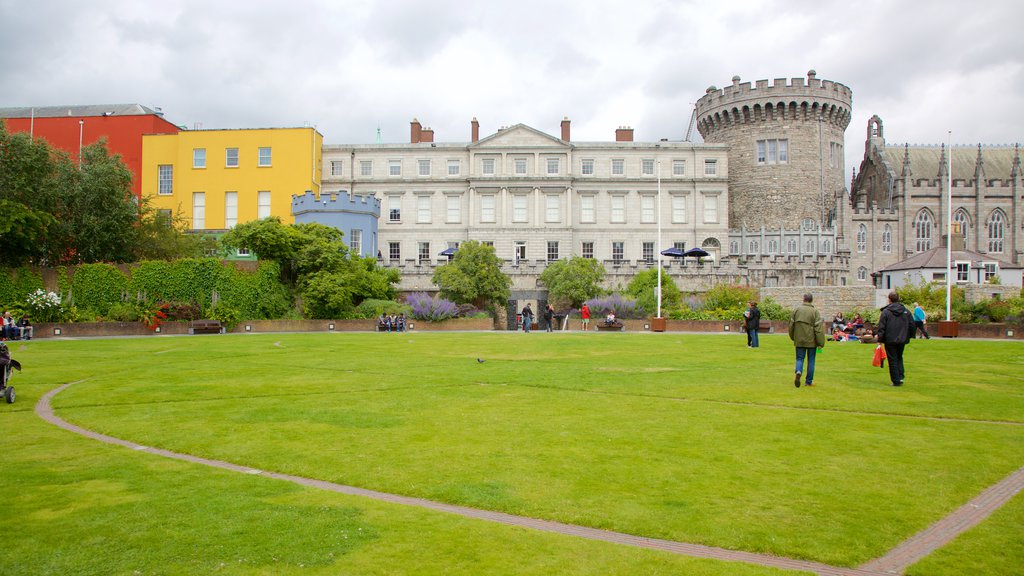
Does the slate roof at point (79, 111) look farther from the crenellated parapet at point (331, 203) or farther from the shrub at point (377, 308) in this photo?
the shrub at point (377, 308)

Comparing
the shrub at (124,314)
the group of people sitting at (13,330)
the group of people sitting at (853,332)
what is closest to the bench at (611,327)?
the group of people sitting at (853,332)

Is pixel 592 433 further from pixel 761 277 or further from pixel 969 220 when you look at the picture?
pixel 969 220

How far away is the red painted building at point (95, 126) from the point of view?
Result: 59562mm

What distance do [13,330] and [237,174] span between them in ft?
110

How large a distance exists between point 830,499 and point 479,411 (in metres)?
5.70

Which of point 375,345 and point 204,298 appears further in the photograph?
point 204,298

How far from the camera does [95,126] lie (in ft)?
199

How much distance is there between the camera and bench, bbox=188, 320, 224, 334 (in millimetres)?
35094

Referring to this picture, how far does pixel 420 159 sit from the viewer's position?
64688 mm

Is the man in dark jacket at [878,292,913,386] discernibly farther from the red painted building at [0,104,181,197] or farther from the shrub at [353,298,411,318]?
the red painted building at [0,104,181,197]

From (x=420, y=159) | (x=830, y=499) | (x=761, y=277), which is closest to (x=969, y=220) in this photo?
(x=761, y=277)

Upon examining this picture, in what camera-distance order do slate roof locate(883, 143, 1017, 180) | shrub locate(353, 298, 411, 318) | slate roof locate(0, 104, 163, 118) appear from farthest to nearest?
slate roof locate(883, 143, 1017, 180)
slate roof locate(0, 104, 163, 118)
shrub locate(353, 298, 411, 318)

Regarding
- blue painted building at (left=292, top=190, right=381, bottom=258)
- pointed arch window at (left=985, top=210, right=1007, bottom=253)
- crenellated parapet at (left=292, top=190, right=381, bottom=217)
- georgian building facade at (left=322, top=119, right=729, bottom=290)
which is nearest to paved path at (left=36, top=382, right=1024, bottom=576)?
blue painted building at (left=292, top=190, right=381, bottom=258)

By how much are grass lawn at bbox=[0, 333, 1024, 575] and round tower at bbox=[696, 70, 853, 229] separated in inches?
2063
